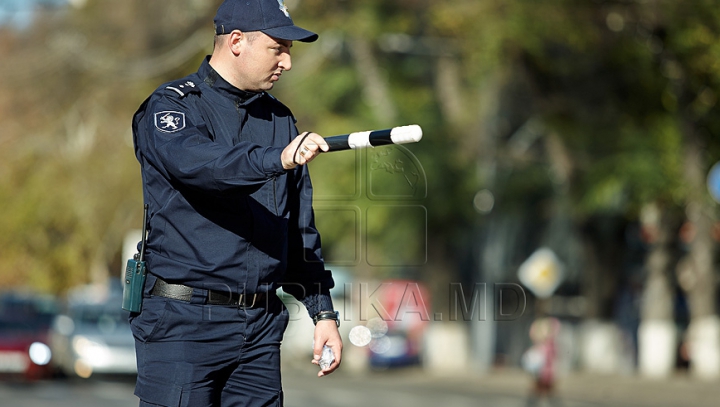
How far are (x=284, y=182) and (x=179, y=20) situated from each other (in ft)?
93.2

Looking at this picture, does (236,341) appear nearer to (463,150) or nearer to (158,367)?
(158,367)

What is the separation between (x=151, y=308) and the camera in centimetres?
394

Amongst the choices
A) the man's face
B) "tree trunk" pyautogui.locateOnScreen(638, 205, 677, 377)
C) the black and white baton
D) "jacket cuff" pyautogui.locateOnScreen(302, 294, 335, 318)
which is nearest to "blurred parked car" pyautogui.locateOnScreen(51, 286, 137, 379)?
"tree trunk" pyautogui.locateOnScreen(638, 205, 677, 377)

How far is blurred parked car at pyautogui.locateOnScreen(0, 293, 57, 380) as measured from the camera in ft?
73.1

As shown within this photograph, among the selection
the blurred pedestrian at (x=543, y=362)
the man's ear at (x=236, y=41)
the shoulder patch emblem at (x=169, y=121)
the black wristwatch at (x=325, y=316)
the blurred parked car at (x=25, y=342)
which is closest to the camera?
the shoulder patch emblem at (x=169, y=121)

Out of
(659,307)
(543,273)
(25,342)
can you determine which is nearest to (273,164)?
(25,342)

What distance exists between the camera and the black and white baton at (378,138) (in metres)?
3.47

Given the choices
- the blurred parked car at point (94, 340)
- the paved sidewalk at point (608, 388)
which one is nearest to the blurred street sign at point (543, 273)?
the paved sidewalk at point (608, 388)

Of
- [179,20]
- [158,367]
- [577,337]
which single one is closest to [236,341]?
[158,367]

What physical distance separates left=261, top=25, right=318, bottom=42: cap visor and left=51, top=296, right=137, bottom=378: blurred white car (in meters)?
Result: 17.7

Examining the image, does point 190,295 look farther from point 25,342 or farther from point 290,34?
point 25,342

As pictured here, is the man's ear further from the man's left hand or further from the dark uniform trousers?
the man's left hand

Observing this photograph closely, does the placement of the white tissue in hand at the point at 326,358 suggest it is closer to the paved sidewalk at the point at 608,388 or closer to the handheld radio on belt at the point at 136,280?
the handheld radio on belt at the point at 136,280

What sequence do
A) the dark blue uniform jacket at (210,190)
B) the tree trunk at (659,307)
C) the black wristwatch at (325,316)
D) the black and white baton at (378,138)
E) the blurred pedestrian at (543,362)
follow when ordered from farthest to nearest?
the tree trunk at (659,307), the blurred pedestrian at (543,362), the black wristwatch at (325,316), the dark blue uniform jacket at (210,190), the black and white baton at (378,138)
